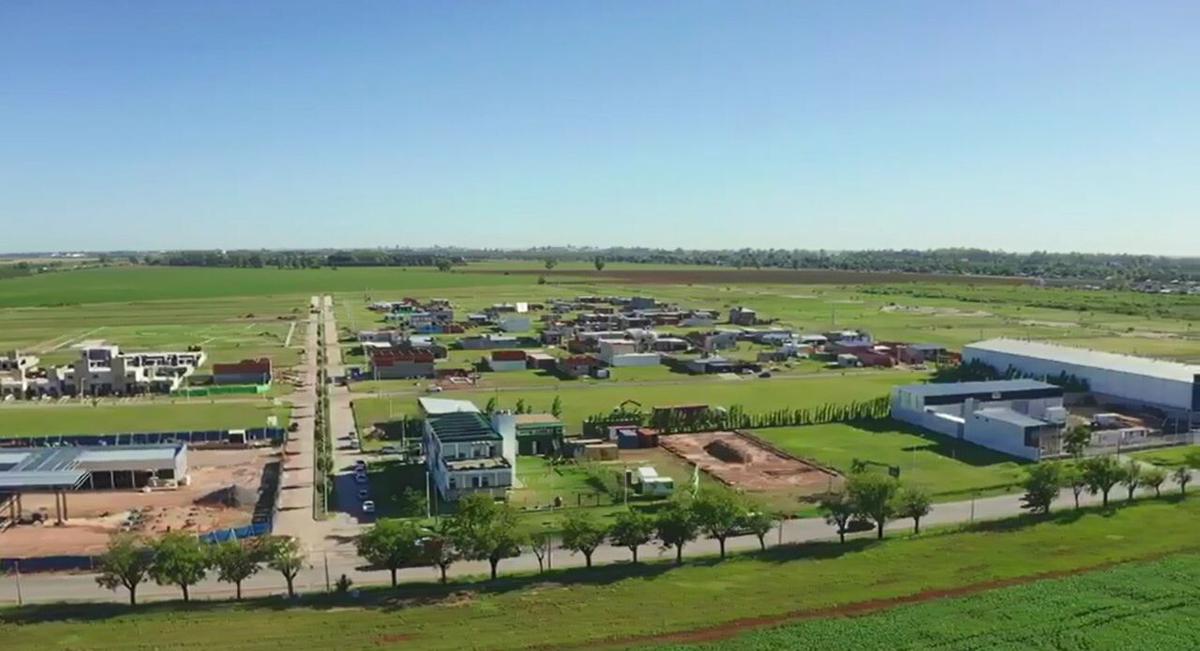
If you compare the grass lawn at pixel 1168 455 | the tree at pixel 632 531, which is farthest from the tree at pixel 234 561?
the grass lawn at pixel 1168 455

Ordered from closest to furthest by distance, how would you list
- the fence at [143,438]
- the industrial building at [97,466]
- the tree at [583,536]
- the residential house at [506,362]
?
the tree at [583,536], the industrial building at [97,466], the fence at [143,438], the residential house at [506,362]

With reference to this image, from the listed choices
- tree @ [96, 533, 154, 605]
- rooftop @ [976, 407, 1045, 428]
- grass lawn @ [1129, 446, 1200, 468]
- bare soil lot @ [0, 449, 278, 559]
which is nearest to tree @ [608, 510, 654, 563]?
tree @ [96, 533, 154, 605]

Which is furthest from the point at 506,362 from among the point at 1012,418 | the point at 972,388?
the point at 1012,418

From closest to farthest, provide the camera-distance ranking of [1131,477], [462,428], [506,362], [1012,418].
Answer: [1131,477] → [462,428] → [1012,418] → [506,362]

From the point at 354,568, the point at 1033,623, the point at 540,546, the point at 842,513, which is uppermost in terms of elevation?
the point at 842,513

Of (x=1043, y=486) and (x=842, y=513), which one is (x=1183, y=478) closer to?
(x=1043, y=486)

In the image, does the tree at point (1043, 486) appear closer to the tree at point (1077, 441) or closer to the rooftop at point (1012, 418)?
the tree at point (1077, 441)

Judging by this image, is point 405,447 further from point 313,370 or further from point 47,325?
point 47,325
